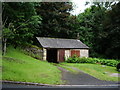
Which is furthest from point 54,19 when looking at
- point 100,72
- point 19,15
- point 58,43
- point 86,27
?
point 100,72

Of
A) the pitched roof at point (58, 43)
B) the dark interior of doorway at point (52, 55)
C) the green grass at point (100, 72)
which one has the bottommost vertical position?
the green grass at point (100, 72)

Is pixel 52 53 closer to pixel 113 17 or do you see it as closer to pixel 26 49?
pixel 26 49

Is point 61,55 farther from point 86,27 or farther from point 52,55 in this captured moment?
point 86,27

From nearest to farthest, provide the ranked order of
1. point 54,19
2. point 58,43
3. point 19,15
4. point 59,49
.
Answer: point 19,15
point 59,49
point 58,43
point 54,19

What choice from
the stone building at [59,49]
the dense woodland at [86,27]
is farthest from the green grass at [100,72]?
the dense woodland at [86,27]

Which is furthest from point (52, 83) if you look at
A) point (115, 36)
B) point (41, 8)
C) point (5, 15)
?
point (41, 8)

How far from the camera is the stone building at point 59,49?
2080 cm

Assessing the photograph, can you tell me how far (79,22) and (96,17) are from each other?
352 centimetres

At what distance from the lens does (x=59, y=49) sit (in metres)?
21.2

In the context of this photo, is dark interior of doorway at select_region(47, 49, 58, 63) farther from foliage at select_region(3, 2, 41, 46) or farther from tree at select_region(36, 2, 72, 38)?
foliage at select_region(3, 2, 41, 46)

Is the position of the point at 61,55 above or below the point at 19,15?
below

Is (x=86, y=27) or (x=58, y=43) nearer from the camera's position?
(x=58, y=43)

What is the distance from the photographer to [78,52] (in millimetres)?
22547

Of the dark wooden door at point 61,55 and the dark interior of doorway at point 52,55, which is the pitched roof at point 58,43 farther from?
the dark interior of doorway at point 52,55
